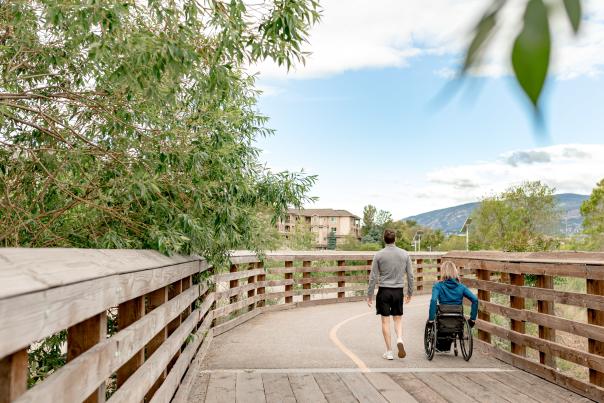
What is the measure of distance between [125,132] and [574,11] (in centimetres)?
594

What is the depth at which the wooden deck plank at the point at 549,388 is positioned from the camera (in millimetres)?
6422

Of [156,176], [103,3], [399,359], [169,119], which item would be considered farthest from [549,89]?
[399,359]

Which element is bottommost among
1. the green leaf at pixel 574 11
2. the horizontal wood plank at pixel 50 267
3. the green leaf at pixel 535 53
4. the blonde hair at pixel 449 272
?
the blonde hair at pixel 449 272

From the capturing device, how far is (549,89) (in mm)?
577

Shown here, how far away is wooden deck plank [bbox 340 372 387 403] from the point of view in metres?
6.39

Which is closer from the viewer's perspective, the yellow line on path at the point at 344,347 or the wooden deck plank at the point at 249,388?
the wooden deck plank at the point at 249,388

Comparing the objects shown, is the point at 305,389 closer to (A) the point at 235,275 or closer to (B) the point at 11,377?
(B) the point at 11,377

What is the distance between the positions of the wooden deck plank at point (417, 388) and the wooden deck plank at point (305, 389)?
3.35 feet

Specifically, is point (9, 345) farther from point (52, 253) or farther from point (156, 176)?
point (156, 176)

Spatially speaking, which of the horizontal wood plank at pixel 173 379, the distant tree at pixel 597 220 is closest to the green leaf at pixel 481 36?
the horizontal wood plank at pixel 173 379

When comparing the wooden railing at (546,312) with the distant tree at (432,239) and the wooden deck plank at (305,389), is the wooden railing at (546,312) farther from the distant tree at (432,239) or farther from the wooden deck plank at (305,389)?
the distant tree at (432,239)

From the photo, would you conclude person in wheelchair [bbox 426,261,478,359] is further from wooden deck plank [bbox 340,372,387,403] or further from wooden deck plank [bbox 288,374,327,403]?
wooden deck plank [bbox 288,374,327,403]

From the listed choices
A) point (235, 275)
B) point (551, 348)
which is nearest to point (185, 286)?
point (551, 348)

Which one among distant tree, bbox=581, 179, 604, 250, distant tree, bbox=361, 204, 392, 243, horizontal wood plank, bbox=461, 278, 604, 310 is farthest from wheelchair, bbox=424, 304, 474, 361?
distant tree, bbox=361, 204, 392, 243
